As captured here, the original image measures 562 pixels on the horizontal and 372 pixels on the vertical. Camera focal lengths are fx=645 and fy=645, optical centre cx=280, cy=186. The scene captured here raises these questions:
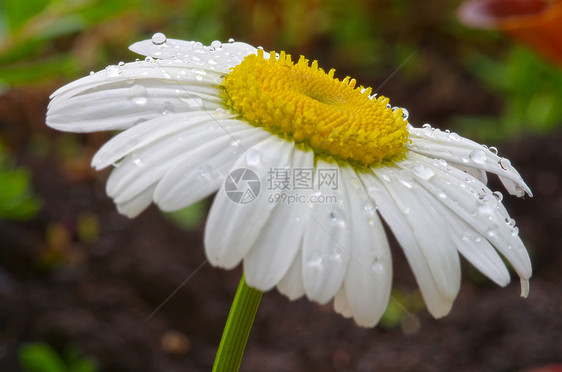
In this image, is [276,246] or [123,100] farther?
[123,100]

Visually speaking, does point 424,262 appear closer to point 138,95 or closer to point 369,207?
point 369,207

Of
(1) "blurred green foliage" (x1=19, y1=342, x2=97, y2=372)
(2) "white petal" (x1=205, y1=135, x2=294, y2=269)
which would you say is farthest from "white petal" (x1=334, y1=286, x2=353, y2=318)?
(1) "blurred green foliage" (x1=19, y1=342, x2=97, y2=372)

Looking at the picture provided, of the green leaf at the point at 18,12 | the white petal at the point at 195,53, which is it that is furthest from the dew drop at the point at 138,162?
the green leaf at the point at 18,12

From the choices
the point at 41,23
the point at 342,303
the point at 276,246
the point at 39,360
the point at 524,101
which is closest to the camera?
the point at 276,246

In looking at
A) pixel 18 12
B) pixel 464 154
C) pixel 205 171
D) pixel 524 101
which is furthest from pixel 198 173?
pixel 524 101

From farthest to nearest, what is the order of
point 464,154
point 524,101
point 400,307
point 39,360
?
point 524,101 < point 400,307 < point 39,360 < point 464,154

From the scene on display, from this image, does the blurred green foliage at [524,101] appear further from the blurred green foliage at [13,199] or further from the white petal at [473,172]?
the blurred green foliage at [13,199]
